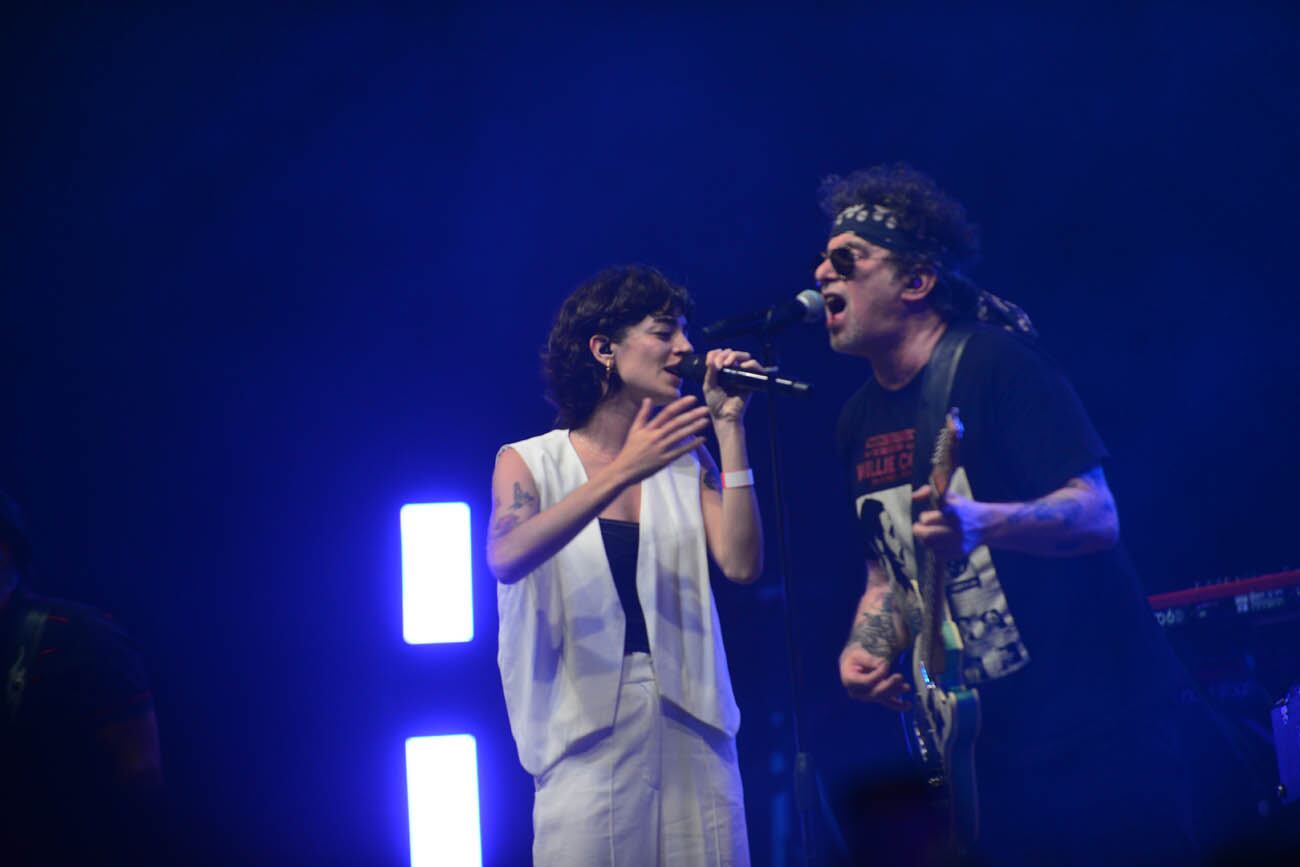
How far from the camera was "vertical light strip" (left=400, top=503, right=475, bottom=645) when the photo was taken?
4.12m

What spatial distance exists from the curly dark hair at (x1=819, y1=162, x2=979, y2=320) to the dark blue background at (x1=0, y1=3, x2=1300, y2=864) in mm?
1411

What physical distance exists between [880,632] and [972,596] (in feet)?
0.97

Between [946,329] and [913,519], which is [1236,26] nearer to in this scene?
[946,329]

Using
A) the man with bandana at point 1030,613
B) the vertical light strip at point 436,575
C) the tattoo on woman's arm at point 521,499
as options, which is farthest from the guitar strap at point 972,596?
the vertical light strip at point 436,575

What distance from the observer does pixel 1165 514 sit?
4.12 metres

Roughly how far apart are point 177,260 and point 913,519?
284 cm

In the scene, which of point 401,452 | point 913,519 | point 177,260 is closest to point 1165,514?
point 913,519

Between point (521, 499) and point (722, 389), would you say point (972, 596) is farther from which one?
point (521, 499)

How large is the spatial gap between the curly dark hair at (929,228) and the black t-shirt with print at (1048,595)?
0.81 ft

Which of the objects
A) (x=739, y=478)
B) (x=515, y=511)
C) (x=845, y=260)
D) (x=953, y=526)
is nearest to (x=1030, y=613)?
(x=953, y=526)

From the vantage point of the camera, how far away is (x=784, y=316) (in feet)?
8.59

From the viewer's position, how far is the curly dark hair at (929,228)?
111 inches

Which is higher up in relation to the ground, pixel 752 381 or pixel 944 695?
pixel 752 381

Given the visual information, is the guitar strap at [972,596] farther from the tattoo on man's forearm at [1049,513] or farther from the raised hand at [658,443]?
the raised hand at [658,443]
